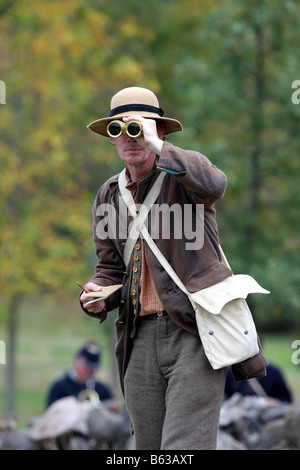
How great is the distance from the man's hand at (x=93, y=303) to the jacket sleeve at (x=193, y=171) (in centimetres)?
65

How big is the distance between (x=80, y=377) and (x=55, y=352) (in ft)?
38.9

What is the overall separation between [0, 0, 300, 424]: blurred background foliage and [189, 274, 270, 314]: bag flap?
6.47 m

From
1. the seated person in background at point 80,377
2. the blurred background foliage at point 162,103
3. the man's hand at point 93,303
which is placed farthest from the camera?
the blurred background foliage at point 162,103

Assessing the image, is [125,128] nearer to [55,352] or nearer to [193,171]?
[193,171]

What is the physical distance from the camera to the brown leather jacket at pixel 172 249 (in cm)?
383

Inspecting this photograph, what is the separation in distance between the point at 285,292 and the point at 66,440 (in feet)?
13.6

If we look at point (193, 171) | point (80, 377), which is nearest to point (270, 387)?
point (80, 377)

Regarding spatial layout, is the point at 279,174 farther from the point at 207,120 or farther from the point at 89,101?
the point at 89,101

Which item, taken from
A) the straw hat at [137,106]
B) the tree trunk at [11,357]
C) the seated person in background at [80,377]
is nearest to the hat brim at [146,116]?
the straw hat at [137,106]

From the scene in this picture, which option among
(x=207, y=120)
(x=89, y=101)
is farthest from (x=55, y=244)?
(x=207, y=120)

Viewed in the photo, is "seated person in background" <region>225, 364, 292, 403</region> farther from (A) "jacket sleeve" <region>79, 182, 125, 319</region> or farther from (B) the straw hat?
(B) the straw hat

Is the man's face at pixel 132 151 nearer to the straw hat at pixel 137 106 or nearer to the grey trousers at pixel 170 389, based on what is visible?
the straw hat at pixel 137 106

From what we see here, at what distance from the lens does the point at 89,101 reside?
43.9 ft

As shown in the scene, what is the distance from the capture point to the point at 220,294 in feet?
13.1
